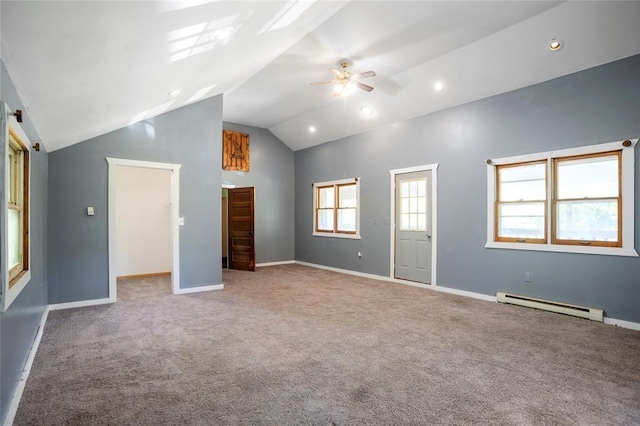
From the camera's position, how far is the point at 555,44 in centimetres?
401

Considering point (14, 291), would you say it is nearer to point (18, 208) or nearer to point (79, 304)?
point (18, 208)

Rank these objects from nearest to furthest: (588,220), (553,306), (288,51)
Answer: (588,220), (553,306), (288,51)

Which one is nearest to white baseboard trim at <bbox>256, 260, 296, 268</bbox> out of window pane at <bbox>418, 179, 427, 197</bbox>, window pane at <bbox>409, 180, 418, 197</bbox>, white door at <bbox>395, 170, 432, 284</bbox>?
white door at <bbox>395, 170, 432, 284</bbox>

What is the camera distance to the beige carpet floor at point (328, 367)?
2182 millimetres

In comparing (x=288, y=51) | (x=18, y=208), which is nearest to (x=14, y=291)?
(x=18, y=208)

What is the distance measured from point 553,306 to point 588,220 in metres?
1.18

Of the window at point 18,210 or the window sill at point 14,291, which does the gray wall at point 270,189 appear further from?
the window sill at point 14,291

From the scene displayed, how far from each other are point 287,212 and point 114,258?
4.74 m

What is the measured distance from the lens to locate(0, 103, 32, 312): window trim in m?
1.81

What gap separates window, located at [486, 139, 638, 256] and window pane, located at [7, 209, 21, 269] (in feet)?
18.2

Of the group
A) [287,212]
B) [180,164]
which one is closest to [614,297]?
[180,164]

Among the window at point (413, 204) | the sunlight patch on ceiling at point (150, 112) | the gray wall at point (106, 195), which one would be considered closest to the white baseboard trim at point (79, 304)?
the gray wall at point (106, 195)

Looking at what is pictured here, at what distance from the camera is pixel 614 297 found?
4.00 metres

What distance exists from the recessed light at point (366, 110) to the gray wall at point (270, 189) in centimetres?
306
